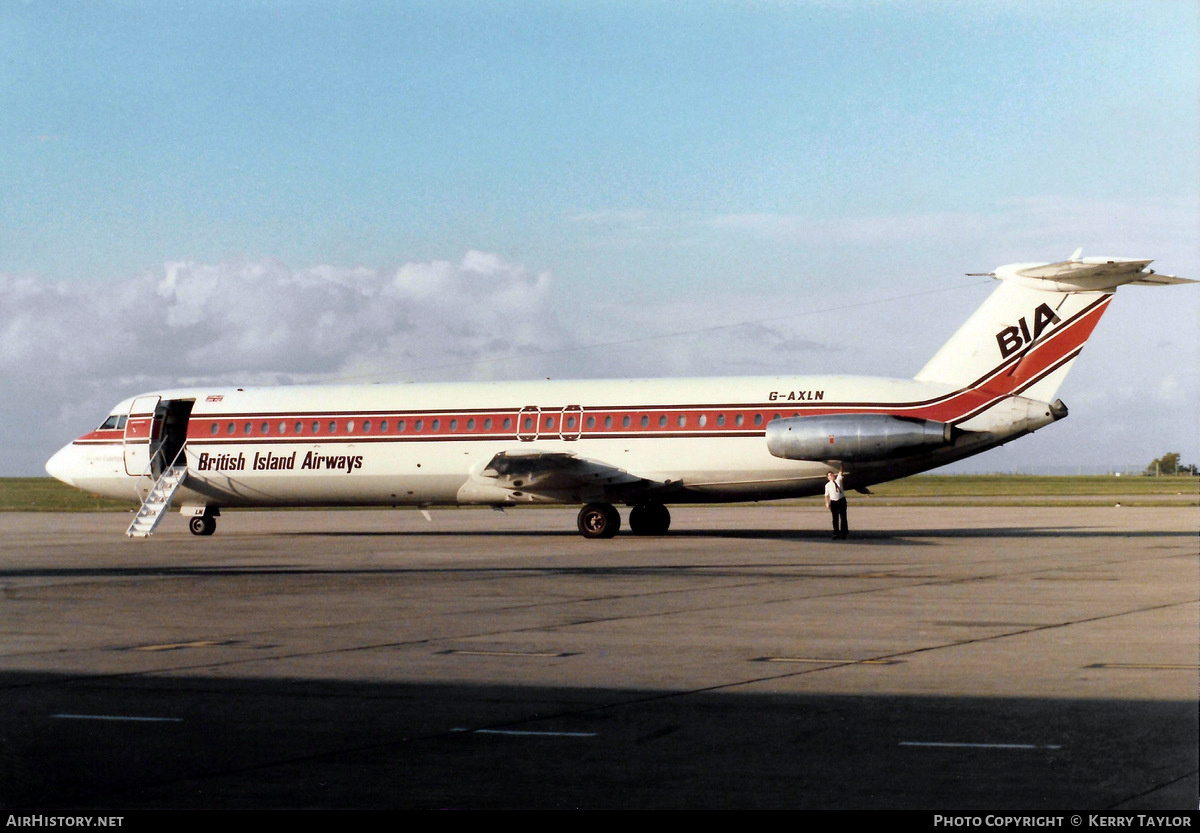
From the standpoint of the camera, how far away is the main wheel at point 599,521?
101 ft

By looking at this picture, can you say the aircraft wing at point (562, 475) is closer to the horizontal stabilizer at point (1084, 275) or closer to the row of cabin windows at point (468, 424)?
the row of cabin windows at point (468, 424)

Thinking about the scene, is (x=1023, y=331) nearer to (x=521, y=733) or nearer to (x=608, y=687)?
(x=608, y=687)

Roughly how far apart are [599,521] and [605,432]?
2.09m

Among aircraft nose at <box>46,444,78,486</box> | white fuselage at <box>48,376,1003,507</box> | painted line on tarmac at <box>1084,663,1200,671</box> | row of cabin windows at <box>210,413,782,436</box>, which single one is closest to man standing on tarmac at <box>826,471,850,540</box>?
white fuselage at <box>48,376,1003,507</box>

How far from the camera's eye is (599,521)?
1215 inches

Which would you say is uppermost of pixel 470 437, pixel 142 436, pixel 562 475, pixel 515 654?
pixel 142 436

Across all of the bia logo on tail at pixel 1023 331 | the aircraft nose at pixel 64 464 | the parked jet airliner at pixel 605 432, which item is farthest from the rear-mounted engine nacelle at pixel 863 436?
the aircraft nose at pixel 64 464

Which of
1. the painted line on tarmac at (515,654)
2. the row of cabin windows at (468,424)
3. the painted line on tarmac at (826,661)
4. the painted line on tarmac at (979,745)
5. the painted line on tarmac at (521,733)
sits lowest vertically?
the painted line on tarmac at (521,733)

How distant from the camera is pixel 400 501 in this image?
1292 inches

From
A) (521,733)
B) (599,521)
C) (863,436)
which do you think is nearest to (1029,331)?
(863,436)

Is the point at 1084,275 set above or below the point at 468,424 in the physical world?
above

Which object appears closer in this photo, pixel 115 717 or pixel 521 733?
pixel 521 733

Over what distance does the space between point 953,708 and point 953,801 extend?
8.24ft

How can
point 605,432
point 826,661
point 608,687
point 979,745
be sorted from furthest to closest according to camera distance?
1. point 605,432
2. point 826,661
3. point 608,687
4. point 979,745
